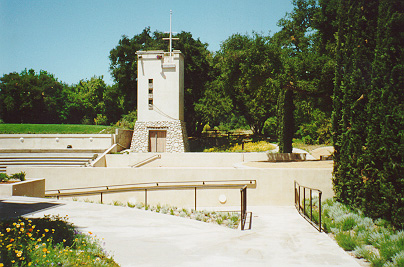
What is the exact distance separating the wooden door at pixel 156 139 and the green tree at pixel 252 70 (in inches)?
313

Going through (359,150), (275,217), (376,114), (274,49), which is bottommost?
(275,217)

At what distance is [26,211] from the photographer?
25.3 ft

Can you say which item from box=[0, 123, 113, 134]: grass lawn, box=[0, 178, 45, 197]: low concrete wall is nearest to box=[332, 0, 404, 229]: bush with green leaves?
box=[0, 178, 45, 197]: low concrete wall

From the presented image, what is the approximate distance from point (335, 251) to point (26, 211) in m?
6.81

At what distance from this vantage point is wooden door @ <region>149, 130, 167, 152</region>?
27.1 metres

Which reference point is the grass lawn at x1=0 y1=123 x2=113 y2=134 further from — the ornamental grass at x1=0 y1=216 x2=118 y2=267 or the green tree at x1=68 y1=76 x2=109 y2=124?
the ornamental grass at x1=0 y1=216 x2=118 y2=267

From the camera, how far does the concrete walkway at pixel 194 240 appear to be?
15.3 feet

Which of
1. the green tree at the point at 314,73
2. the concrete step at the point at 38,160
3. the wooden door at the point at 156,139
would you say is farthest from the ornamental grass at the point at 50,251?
the wooden door at the point at 156,139

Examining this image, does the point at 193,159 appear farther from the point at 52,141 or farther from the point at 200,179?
the point at 52,141

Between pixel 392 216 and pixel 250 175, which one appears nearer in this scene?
pixel 392 216

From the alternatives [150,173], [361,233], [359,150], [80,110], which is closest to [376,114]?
[359,150]

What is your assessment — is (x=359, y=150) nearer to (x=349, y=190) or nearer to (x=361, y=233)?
(x=349, y=190)

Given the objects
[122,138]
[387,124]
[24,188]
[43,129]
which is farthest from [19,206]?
[43,129]

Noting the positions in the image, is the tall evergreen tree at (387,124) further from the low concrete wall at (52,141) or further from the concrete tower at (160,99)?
the low concrete wall at (52,141)
